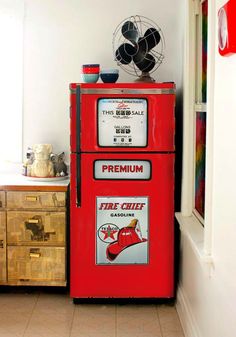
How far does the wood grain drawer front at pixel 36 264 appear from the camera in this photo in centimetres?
391

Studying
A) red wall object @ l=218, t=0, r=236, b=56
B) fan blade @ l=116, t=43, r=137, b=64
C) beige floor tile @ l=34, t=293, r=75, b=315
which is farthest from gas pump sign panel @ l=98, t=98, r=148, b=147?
red wall object @ l=218, t=0, r=236, b=56

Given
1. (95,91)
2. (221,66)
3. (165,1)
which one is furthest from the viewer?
(165,1)

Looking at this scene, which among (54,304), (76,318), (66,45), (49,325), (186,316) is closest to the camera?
(186,316)

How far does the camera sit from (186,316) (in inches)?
135

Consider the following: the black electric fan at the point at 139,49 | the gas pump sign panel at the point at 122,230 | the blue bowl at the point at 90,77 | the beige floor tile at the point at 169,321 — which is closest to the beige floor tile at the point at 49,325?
the gas pump sign panel at the point at 122,230

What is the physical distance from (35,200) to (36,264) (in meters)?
0.46

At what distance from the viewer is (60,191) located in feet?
12.7

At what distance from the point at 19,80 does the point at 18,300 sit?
5.54 ft

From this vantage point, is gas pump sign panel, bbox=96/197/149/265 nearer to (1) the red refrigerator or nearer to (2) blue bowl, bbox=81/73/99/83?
(1) the red refrigerator

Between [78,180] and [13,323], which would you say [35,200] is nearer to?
[78,180]

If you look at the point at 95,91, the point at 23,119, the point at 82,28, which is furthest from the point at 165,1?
the point at 23,119

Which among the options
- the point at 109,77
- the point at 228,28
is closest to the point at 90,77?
the point at 109,77

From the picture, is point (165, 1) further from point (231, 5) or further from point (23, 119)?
point (231, 5)

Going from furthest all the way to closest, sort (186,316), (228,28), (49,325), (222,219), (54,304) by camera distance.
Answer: (54,304)
(49,325)
(186,316)
(222,219)
(228,28)
